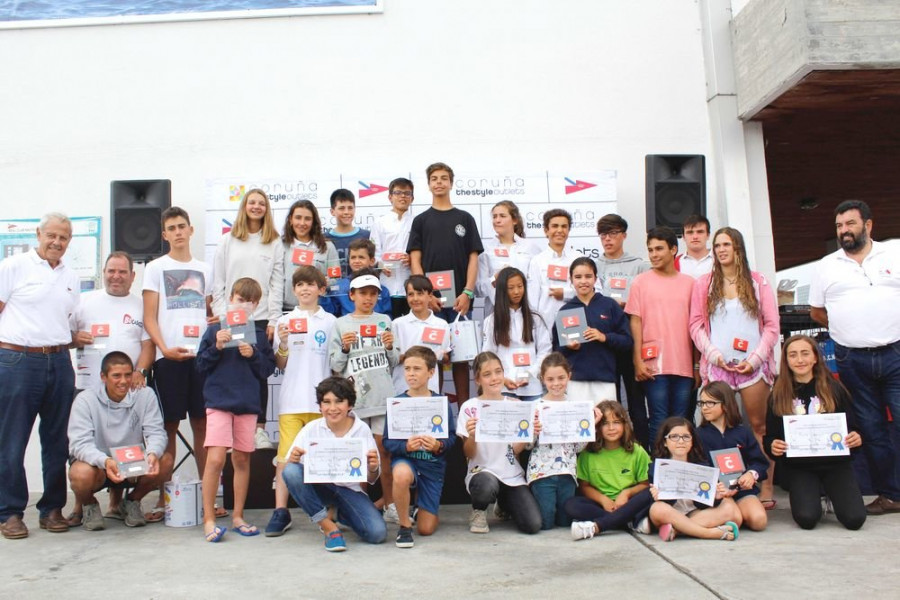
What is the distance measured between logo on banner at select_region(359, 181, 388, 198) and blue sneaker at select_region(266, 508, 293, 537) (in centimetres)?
284

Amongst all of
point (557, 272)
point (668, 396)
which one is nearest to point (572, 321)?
point (557, 272)

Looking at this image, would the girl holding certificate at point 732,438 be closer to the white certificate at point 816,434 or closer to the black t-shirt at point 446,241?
the white certificate at point 816,434

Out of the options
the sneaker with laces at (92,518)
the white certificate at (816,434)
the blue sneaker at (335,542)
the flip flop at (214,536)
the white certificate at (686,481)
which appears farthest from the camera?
the sneaker with laces at (92,518)

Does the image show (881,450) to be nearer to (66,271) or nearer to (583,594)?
(583,594)

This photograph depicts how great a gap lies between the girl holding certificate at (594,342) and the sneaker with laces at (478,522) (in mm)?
918

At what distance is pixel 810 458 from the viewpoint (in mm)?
4703

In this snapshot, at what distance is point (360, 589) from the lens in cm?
350

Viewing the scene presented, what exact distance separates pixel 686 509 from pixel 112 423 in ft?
10.5

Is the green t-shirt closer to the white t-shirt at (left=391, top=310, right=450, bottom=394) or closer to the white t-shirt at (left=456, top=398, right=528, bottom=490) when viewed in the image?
the white t-shirt at (left=456, top=398, right=528, bottom=490)

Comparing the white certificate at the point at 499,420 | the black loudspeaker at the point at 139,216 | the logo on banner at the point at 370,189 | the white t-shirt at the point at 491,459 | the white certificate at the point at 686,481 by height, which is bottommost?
the white certificate at the point at 686,481

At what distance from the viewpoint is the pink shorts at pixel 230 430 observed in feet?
15.4

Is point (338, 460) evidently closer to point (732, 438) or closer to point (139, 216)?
point (732, 438)

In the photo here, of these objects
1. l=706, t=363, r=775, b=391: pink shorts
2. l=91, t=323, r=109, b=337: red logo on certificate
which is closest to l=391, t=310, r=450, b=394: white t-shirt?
l=706, t=363, r=775, b=391: pink shorts

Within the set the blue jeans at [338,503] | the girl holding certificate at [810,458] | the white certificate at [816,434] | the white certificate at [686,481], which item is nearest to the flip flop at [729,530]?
the white certificate at [686,481]
